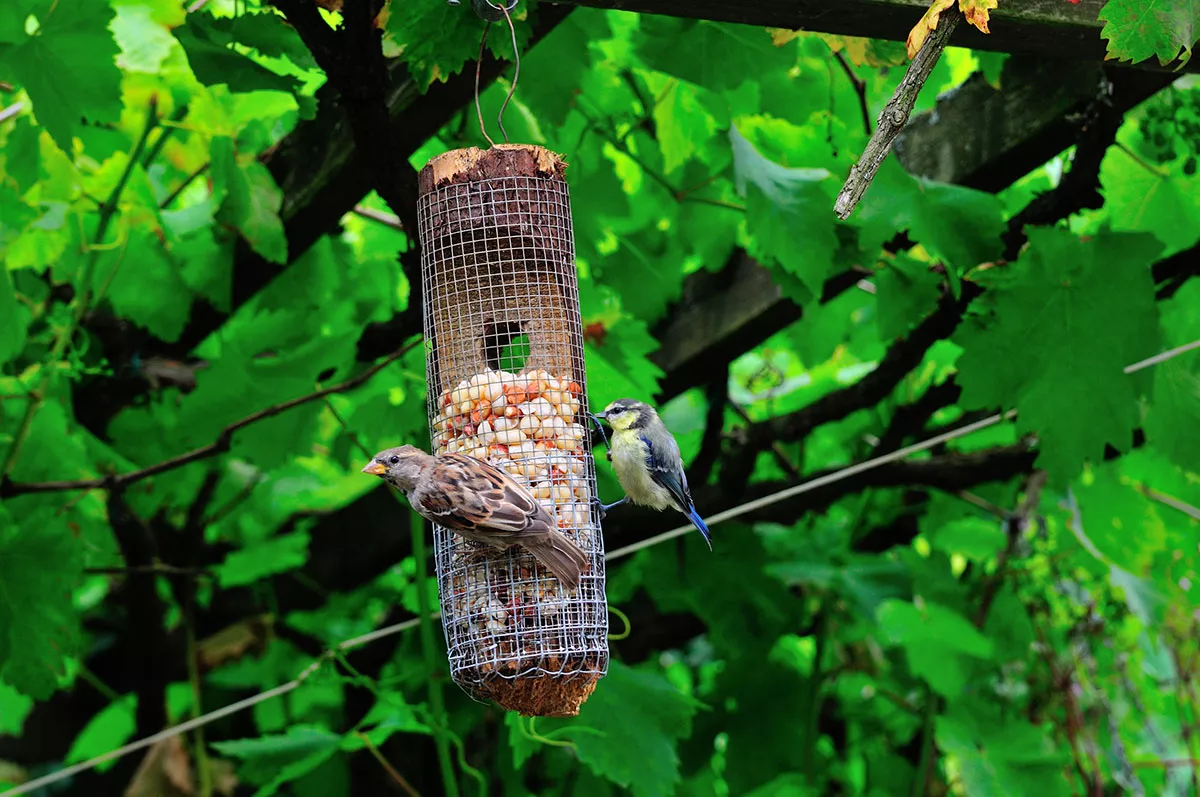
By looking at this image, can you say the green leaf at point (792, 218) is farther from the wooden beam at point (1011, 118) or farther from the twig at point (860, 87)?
the wooden beam at point (1011, 118)

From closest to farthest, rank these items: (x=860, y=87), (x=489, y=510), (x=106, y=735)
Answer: (x=489, y=510), (x=860, y=87), (x=106, y=735)

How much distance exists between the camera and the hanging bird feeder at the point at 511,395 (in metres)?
2.91

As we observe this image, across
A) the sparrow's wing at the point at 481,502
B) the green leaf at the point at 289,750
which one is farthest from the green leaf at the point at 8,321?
the sparrow's wing at the point at 481,502

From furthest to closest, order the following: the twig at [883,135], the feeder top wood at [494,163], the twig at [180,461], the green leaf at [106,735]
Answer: the green leaf at [106,735] → the twig at [180,461] → the feeder top wood at [494,163] → the twig at [883,135]

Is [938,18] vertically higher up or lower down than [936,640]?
higher up

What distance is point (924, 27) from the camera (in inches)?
93.7

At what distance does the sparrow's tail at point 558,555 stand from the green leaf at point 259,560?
10.3 ft

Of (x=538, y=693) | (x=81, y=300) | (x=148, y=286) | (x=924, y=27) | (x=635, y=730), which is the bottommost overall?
(x=538, y=693)

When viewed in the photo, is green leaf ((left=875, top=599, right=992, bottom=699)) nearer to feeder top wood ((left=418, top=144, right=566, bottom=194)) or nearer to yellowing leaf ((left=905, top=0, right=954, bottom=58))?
feeder top wood ((left=418, top=144, right=566, bottom=194))

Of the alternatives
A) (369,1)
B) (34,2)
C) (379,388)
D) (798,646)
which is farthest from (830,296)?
(798,646)

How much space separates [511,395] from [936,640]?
271 cm

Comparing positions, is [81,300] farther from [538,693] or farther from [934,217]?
[934,217]

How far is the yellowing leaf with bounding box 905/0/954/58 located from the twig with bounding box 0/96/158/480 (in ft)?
8.83

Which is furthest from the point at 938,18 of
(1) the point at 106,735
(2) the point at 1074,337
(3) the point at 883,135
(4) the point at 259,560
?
(1) the point at 106,735
